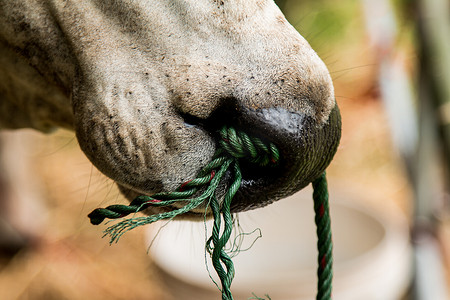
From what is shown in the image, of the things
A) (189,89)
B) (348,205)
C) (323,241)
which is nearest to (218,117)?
(189,89)

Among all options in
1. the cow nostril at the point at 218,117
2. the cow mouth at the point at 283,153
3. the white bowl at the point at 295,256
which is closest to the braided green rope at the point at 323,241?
the cow mouth at the point at 283,153

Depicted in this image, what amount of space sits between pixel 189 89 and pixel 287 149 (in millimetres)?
169

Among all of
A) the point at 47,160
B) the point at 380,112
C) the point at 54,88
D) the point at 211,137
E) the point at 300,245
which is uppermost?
the point at 211,137

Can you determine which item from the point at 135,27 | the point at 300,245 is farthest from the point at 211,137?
the point at 300,245

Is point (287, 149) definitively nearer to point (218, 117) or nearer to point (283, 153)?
point (283, 153)

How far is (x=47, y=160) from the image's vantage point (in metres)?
3.15

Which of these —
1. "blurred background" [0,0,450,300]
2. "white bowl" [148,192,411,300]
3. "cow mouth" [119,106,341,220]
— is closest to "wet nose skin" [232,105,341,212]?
"cow mouth" [119,106,341,220]

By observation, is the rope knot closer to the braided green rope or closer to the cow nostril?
the cow nostril

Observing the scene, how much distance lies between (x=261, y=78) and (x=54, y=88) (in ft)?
1.47

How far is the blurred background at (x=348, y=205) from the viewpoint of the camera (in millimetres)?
1556

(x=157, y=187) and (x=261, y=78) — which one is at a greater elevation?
(x=261, y=78)

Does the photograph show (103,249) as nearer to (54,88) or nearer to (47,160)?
(47,160)

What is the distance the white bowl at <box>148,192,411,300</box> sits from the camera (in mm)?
1406

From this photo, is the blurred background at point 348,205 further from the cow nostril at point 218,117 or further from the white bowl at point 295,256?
the cow nostril at point 218,117
